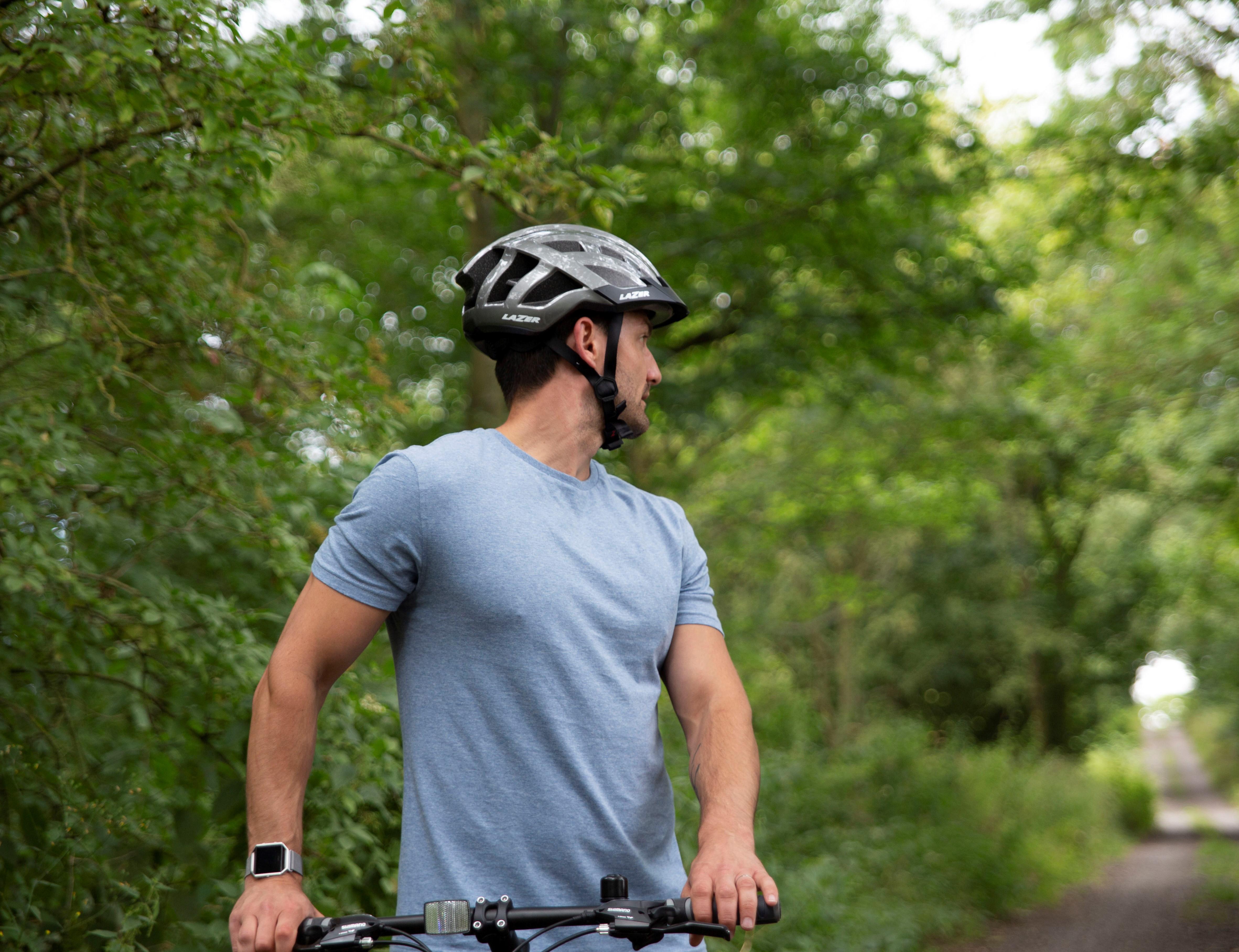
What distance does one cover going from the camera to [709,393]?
34.6ft

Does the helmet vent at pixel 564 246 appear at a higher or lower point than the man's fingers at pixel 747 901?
higher

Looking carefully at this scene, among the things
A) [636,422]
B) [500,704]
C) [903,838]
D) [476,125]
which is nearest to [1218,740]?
[903,838]

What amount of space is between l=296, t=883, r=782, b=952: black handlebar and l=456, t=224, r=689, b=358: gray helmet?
1.11m

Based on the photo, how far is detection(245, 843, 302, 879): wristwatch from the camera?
1680mm

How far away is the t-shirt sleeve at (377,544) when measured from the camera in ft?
5.92

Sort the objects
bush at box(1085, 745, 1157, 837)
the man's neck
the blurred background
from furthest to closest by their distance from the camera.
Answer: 1. bush at box(1085, 745, 1157, 837)
2. the blurred background
3. the man's neck

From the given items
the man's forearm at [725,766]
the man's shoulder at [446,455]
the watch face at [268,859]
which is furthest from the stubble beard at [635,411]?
the watch face at [268,859]

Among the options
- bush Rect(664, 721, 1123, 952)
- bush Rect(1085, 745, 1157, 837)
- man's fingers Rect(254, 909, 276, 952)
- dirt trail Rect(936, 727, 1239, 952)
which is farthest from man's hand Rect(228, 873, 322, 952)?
bush Rect(1085, 745, 1157, 837)

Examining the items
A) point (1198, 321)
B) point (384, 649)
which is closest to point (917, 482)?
point (1198, 321)

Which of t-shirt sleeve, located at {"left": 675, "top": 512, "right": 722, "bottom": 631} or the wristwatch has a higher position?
t-shirt sleeve, located at {"left": 675, "top": 512, "right": 722, "bottom": 631}

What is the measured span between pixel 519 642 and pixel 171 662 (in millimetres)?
2073

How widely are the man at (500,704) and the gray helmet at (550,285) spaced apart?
294 mm

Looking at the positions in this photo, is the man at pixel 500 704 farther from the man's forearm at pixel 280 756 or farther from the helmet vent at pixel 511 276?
the helmet vent at pixel 511 276

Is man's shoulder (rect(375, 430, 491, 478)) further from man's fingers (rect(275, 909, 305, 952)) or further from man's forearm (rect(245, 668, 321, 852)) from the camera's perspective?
man's fingers (rect(275, 909, 305, 952))
